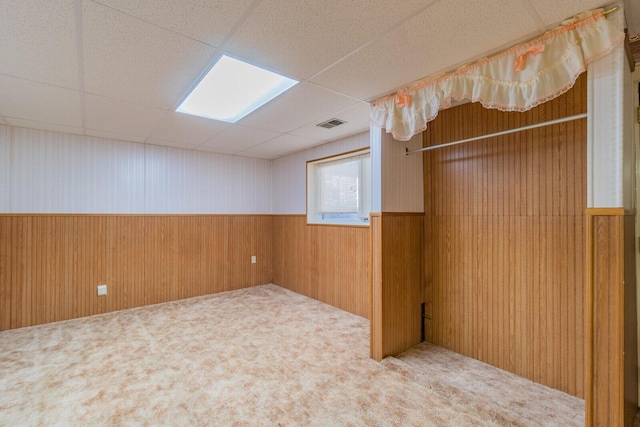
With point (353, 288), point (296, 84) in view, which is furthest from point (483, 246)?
point (296, 84)

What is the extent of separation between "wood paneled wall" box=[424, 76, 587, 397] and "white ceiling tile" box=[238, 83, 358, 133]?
1043mm

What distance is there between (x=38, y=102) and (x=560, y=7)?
151 inches

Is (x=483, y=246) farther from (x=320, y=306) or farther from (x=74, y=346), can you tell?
(x=74, y=346)

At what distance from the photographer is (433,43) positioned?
1.71 meters

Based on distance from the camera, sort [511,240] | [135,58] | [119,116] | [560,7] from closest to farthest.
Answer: [560,7] → [135,58] → [511,240] → [119,116]

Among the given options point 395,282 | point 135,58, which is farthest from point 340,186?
point 135,58

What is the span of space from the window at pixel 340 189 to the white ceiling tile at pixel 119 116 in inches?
86.1

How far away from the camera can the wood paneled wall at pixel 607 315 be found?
1.41 metres

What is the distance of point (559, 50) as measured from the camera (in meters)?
1.57

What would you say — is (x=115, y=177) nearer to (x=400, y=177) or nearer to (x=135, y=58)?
(x=135, y=58)

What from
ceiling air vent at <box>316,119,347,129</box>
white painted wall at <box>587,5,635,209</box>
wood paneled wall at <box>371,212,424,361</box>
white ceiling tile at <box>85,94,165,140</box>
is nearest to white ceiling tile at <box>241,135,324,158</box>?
ceiling air vent at <box>316,119,347,129</box>

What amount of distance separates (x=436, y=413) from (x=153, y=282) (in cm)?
385

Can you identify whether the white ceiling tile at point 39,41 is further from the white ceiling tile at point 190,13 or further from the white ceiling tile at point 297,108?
the white ceiling tile at point 297,108

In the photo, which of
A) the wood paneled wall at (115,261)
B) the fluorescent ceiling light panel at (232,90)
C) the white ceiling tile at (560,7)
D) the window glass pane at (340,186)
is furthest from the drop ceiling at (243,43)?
the wood paneled wall at (115,261)
